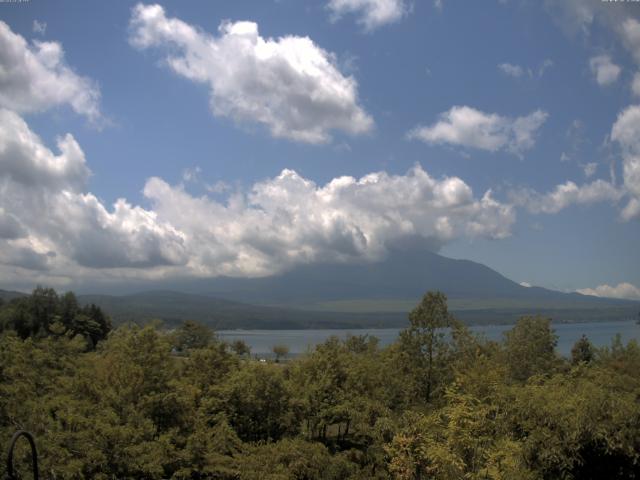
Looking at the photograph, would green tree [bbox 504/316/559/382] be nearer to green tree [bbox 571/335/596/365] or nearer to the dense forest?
the dense forest

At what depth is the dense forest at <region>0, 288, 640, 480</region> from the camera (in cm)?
1506

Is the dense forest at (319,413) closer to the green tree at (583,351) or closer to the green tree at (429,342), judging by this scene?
the green tree at (429,342)

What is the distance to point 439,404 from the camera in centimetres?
2831

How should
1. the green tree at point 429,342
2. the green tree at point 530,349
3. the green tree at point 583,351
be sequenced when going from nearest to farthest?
the green tree at point 429,342
the green tree at point 530,349
the green tree at point 583,351

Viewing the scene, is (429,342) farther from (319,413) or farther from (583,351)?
(583,351)

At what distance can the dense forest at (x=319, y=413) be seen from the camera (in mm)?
15062

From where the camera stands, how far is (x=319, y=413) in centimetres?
2688

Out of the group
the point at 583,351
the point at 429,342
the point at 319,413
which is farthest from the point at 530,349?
the point at 319,413

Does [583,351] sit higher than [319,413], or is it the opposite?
[319,413]

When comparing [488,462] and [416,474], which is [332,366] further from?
[488,462]

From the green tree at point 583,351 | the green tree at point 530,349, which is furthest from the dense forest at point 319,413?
the green tree at point 583,351

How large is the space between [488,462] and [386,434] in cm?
779

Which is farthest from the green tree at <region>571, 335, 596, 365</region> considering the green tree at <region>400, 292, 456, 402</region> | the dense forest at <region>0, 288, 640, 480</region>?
the green tree at <region>400, 292, 456, 402</region>

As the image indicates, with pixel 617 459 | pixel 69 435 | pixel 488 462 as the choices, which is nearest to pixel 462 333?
pixel 488 462
